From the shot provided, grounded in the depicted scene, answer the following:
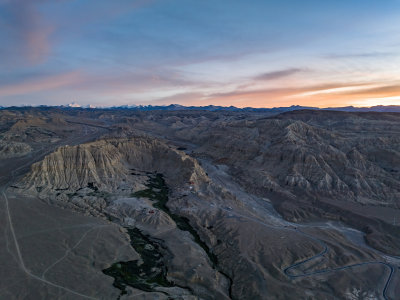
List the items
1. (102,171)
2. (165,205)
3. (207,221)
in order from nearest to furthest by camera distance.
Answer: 1. (207,221)
2. (165,205)
3. (102,171)

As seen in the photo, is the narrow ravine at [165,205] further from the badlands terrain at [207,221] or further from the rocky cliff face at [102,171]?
the rocky cliff face at [102,171]

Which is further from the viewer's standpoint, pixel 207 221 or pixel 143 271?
pixel 207 221

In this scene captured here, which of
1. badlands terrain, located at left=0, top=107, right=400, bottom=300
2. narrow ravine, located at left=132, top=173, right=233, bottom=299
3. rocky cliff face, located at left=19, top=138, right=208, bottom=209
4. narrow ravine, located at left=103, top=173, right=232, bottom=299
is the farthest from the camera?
rocky cliff face, located at left=19, top=138, right=208, bottom=209

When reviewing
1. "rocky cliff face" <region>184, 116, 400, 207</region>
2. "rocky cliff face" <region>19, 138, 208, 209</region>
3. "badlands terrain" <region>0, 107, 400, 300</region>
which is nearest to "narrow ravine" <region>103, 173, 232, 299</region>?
"badlands terrain" <region>0, 107, 400, 300</region>

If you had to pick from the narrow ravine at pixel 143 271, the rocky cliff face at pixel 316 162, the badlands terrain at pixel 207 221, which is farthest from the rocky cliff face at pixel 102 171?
the rocky cliff face at pixel 316 162

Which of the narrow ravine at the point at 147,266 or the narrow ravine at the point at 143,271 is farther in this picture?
the narrow ravine at the point at 147,266

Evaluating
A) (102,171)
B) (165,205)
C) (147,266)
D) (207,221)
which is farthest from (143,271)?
(102,171)

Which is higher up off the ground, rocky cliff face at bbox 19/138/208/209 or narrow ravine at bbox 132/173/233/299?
rocky cliff face at bbox 19/138/208/209

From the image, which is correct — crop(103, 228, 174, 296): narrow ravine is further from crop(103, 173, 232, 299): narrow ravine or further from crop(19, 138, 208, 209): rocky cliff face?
crop(19, 138, 208, 209): rocky cliff face

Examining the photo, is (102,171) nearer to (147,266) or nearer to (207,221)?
(207,221)
